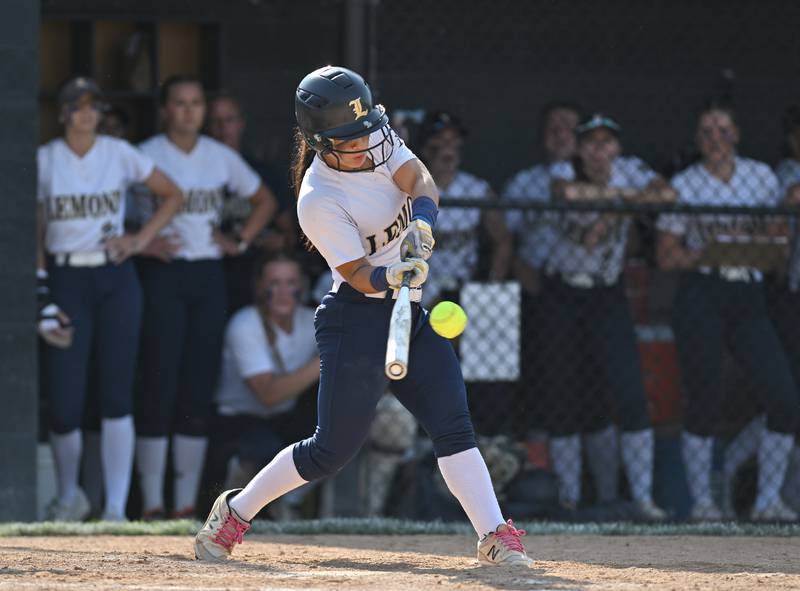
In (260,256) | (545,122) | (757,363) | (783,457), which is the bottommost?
(783,457)

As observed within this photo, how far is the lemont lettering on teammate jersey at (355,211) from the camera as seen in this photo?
15.3 feet

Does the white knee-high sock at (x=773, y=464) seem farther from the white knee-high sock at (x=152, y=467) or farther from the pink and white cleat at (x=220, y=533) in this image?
the pink and white cleat at (x=220, y=533)

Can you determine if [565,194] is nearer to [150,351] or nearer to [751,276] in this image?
[751,276]

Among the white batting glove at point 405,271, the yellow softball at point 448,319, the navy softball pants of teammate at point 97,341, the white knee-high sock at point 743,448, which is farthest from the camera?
the white knee-high sock at point 743,448

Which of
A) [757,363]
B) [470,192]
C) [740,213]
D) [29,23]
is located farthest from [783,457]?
[29,23]

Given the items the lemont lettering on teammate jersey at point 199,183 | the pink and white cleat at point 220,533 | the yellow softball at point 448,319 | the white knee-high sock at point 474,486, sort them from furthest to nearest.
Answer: the lemont lettering on teammate jersey at point 199,183
the pink and white cleat at point 220,533
the white knee-high sock at point 474,486
the yellow softball at point 448,319

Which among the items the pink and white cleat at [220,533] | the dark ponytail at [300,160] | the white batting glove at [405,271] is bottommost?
the pink and white cleat at [220,533]

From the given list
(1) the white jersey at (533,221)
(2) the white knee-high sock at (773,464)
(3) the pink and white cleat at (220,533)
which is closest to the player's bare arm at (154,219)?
(1) the white jersey at (533,221)

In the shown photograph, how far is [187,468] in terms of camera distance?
6.96 metres

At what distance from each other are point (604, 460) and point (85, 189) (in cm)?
261

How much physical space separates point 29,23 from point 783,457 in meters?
3.77

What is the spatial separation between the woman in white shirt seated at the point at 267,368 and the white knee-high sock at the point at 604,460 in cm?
129

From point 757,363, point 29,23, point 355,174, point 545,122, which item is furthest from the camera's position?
point 545,122

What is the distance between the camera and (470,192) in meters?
7.16
